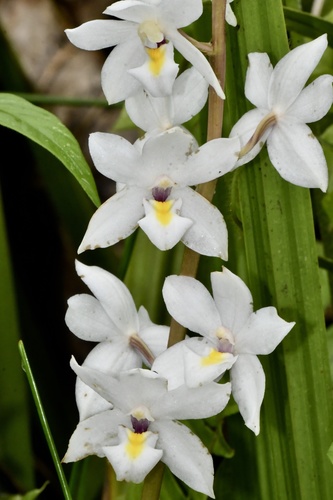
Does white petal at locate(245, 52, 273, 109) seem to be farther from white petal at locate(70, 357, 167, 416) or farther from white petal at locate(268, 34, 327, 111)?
white petal at locate(70, 357, 167, 416)

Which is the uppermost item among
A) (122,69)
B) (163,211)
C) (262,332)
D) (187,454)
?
(122,69)

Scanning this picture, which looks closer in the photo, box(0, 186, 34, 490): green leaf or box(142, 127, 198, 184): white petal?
box(142, 127, 198, 184): white petal

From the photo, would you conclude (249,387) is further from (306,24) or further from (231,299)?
(306,24)

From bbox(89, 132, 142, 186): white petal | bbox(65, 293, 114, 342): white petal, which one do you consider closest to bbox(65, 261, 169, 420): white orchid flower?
bbox(65, 293, 114, 342): white petal

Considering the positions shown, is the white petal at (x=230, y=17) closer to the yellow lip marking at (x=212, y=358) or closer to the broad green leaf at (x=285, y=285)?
the broad green leaf at (x=285, y=285)

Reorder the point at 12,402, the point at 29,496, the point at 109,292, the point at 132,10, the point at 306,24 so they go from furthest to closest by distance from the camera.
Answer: the point at 12,402 < the point at 29,496 < the point at 306,24 < the point at 109,292 < the point at 132,10

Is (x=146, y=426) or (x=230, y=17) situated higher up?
(x=230, y=17)

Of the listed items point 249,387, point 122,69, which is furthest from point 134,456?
point 122,69

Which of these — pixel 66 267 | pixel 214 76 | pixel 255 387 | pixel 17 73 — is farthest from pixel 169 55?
pixel 66 267
